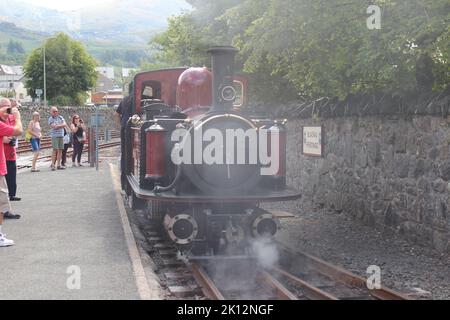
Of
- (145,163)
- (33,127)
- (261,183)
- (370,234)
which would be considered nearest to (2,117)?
(145,163)

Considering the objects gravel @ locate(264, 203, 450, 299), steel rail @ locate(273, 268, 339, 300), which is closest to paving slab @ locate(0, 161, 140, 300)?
steel rail @ locate(273, 268, 339, 300)

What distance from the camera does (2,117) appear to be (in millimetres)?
8375

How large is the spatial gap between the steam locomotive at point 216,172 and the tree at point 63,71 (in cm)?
7075

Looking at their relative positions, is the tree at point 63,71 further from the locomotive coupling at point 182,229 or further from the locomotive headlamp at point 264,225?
the locomotive headlamp at point 264,225

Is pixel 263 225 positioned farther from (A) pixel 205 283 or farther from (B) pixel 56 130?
(B) pixel 56 130

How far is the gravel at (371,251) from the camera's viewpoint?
664cm

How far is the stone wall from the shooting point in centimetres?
777

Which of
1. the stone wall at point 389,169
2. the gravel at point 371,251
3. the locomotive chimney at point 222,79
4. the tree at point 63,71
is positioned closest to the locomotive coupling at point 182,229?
the locomotive chimney at point 222,79

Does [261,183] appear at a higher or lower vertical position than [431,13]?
lower

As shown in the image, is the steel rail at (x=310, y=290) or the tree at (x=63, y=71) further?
A: the tree at (x=63, y=71)

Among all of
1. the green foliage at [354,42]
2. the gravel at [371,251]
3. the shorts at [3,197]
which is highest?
the green foliage at [354,42]

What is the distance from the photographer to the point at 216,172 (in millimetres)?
7035

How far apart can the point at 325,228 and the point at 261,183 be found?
2861 mm

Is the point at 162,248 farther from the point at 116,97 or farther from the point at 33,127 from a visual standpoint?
the point at 116,97
